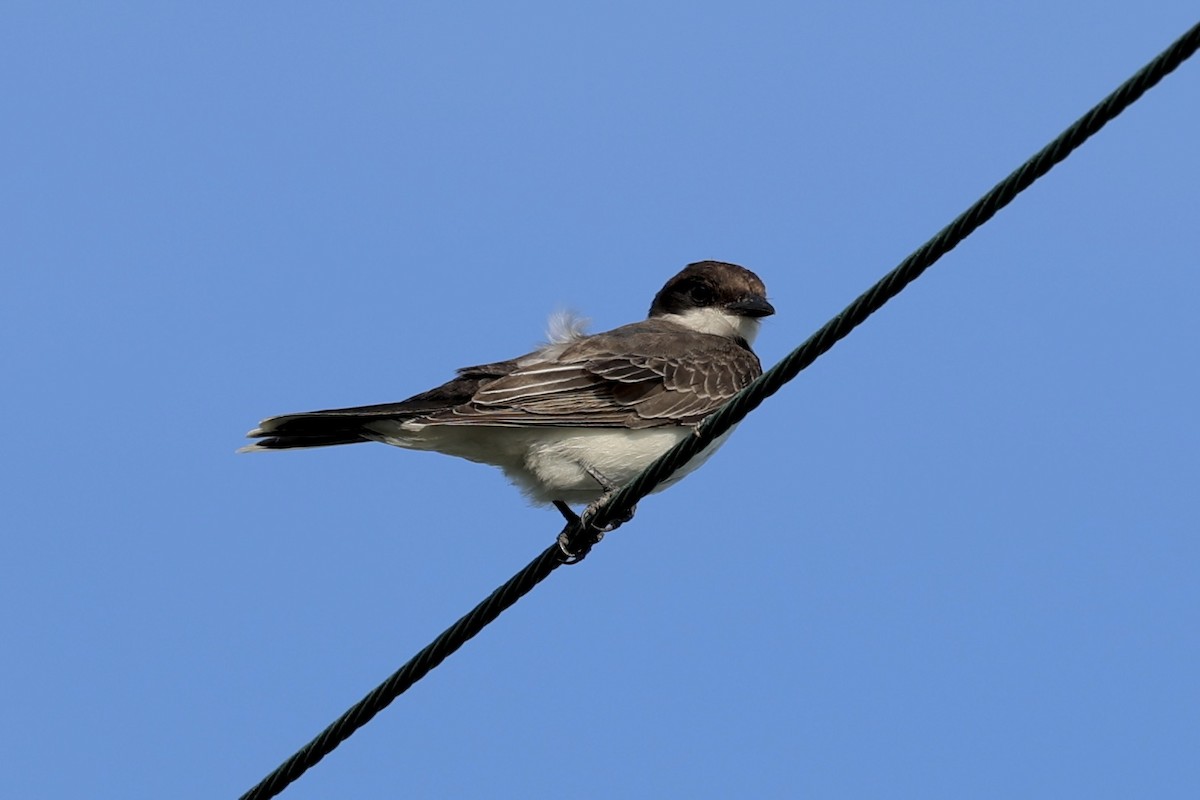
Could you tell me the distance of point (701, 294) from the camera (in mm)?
11977

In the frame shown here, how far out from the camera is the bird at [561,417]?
940cm

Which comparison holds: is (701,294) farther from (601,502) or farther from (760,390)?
(760,390)

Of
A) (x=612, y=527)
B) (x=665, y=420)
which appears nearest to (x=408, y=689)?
(x=612, y=527)

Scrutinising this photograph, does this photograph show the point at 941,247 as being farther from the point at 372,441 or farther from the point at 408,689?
the point at 372,441

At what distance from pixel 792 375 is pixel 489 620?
183 centimetres

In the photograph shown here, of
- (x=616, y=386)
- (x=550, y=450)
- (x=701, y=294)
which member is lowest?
(x=550, y=450)

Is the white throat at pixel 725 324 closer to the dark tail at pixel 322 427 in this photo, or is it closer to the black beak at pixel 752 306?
the black beak at pixel 752 306

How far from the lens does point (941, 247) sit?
5.35m

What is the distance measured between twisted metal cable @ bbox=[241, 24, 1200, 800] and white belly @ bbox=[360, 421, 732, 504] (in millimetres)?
1124

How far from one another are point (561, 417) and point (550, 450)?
206 millimetres

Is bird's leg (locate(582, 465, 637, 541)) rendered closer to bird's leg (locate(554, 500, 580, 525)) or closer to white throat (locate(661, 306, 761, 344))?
bird's leg (locate(554, 500, 580, 525))

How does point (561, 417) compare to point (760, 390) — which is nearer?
point (760, 390)

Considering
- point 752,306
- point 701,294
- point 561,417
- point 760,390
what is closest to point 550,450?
point 561,417

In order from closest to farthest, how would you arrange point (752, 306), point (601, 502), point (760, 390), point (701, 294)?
point (760, 390), point (601, 502), point (752, 306), point (701, 294)
